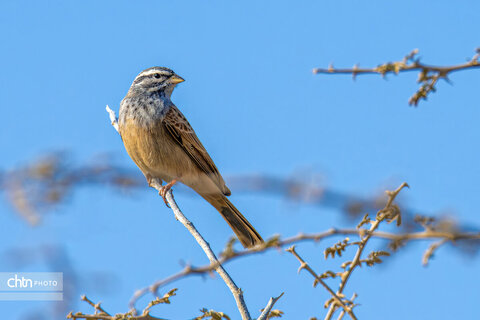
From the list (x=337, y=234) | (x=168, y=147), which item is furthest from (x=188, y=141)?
(x=337, y=234)

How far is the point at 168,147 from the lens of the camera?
262 inches

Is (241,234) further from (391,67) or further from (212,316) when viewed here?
(391,67)

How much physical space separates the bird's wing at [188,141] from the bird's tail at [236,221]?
0.35 meters

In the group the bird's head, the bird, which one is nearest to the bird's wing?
the bird

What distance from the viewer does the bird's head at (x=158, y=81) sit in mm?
7180

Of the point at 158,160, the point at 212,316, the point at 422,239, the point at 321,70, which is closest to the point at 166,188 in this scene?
the point at 158,160

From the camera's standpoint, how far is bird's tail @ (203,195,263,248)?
5.95 meters

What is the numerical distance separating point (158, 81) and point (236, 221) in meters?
2.18

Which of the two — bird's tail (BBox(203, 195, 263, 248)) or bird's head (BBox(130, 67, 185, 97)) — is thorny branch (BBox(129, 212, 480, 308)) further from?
bird's head (BBox(130, 67, 185, 97))

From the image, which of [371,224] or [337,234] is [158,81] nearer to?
[371,224]

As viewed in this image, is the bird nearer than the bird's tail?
No

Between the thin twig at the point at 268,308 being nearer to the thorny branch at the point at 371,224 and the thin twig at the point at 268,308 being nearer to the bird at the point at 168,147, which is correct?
the thorny branch at the point at 371,224

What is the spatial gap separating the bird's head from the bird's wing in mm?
312

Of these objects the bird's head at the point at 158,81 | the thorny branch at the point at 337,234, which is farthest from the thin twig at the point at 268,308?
the bird's head at the point at 158,81
